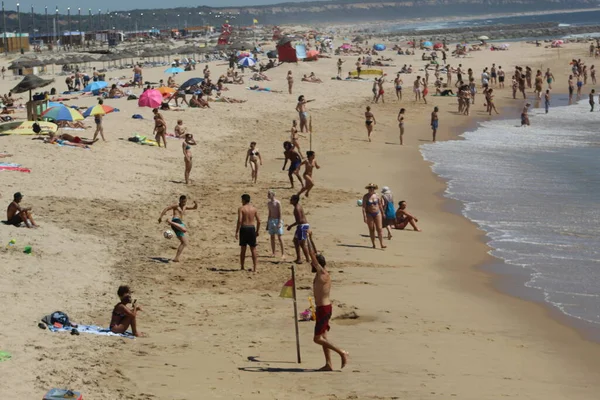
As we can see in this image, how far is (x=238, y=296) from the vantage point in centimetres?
1230

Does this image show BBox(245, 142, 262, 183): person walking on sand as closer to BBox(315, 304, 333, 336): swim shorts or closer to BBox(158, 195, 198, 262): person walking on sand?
BBox(158, 195, 198, 262): person walking on sand

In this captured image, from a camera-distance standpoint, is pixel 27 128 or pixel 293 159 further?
pixel 27 128

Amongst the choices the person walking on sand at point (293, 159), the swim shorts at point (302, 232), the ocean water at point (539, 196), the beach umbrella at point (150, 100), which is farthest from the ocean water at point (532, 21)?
the swim shorts at point (302, 232)

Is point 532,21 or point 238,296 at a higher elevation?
point 532,21

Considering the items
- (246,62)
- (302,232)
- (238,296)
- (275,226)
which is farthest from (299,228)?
(246,62)

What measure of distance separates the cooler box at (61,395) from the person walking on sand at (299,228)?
6463 millimetres

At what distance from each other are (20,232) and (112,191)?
444 cm

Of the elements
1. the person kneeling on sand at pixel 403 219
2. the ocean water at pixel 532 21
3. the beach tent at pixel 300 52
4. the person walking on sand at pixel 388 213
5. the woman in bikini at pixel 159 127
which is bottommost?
the person kneeling on sand at pixel 403 219

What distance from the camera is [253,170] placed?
2041 centimetres

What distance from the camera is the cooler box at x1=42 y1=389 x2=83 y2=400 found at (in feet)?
24.4

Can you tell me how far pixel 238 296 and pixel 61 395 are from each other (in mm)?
4947

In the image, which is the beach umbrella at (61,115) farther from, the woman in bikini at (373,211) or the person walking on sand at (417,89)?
the person walking on sand at (417,89)

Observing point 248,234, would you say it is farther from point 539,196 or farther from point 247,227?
point 539,196

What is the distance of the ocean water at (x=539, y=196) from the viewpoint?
548 inches
